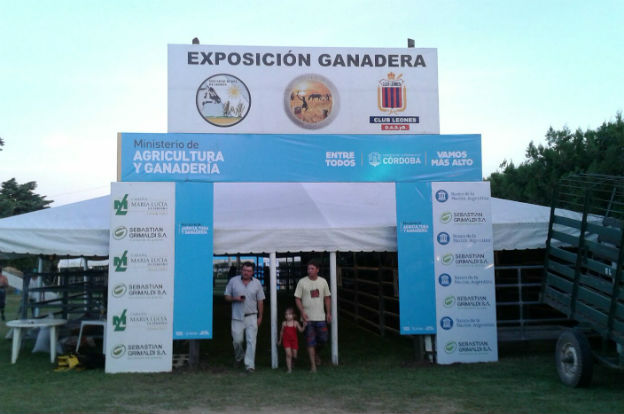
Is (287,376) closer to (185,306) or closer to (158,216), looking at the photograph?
(185,306)

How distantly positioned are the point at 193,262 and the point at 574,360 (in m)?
5.42

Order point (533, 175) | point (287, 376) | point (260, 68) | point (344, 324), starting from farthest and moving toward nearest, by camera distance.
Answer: point (533, 175), point (344, 324), point (260, 68), point (287, 376)

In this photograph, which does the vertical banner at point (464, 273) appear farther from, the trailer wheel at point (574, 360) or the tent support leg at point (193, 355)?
the tent support leg at point (193, 355)

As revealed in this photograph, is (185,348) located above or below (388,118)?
below

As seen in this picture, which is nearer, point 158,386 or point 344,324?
point 158,386

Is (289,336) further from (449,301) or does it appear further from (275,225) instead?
(449,301)

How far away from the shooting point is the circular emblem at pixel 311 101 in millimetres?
10164

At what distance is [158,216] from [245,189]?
6.48 feet

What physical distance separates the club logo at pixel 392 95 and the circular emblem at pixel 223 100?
243cm

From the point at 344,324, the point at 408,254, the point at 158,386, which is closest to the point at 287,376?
the point at 158,386

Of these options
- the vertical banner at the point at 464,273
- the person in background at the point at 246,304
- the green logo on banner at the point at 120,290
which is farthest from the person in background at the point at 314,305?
the green logo on banner at the point at 120,290

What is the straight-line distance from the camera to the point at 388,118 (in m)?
10.3

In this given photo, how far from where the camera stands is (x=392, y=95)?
33.8 ft

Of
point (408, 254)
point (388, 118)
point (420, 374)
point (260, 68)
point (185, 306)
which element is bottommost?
point (420, 374)
